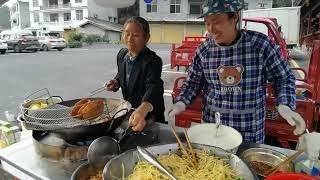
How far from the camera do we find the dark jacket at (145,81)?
2.36 meters

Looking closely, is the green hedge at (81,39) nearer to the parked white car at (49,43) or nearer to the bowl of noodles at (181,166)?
the parked white car at (49,43)

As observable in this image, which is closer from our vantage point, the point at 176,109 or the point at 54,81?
the point at 176,109

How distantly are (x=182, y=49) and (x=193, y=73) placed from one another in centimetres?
871

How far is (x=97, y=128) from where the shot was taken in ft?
5.62

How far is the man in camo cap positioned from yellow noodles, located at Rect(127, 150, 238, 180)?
67cm

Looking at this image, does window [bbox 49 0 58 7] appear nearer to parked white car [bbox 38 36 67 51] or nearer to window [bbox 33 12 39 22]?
window [bbox 33 12 39 22]

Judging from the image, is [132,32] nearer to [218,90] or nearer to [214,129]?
[218,90]

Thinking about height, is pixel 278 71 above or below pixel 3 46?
below

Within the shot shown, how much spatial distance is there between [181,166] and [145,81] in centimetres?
113

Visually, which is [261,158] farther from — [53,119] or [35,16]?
[35,16]

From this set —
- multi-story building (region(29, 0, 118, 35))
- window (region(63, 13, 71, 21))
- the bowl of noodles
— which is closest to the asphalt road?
the bowl of noodles

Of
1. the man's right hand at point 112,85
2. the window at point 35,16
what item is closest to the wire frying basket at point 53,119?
the man's right hand at point 112,85

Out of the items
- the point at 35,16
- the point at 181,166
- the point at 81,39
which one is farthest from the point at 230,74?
the point at 35,16

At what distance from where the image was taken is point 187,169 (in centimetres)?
141
